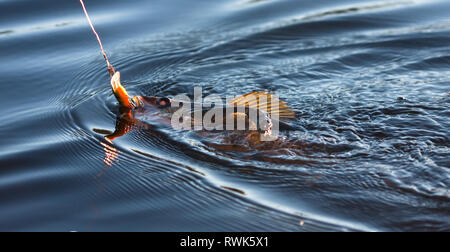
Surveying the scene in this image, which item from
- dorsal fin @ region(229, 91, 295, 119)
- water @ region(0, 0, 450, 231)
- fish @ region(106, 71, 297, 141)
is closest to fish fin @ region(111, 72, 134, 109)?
fish @ region(106, 71, 297, 141)

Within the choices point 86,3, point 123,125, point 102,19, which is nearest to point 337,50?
point 123,125

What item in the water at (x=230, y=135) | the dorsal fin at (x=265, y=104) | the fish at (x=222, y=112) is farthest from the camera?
the dorsal fin at (x=265, y=104)

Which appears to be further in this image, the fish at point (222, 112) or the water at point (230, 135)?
the fish at point (222, 112)

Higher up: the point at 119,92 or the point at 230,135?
the point at 119,92

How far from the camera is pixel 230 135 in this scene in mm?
3674

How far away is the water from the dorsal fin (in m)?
0.13

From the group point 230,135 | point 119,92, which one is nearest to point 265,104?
point 230,135

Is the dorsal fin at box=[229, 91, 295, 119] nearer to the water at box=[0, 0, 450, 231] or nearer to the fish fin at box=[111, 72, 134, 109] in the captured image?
the water at box=[0, 0, 450, 231]

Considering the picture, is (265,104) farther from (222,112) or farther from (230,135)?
(230,135)

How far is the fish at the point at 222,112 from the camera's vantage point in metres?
3.76

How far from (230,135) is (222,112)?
0.24 m

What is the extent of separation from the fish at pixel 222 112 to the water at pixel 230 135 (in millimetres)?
92

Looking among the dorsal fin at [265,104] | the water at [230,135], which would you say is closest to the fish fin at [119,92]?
the water at [230,135]

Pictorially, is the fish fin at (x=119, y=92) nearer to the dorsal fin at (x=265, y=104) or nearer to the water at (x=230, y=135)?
the water at (x=230, y=135)
